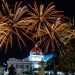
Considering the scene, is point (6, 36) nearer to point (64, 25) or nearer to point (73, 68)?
point (64, 25)

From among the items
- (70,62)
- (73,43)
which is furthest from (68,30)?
(70,62)

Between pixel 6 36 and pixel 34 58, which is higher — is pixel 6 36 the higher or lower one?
the higher one

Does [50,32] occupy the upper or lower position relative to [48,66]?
upper

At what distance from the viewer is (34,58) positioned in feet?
472

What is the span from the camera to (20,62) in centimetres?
14750

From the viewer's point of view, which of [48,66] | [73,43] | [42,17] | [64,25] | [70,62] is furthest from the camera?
[48,66]

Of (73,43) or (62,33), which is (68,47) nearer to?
(73,43)

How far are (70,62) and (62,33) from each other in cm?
3031

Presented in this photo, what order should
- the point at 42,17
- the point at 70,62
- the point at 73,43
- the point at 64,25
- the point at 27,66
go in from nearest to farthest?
1. the point at 42,17
2. the point at 64,25
3. the point at 73,43
4. the point at 70,62
5. the point at 27,66

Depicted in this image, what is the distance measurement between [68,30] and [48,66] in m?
81.8

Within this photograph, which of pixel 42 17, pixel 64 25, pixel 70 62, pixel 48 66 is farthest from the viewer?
pixel 48 66

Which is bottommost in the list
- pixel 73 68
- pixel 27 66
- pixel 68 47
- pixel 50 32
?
pixel 27 66

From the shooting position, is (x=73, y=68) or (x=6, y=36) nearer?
(x=6, y=36)

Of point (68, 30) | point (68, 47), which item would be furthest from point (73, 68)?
point (68, 30)
